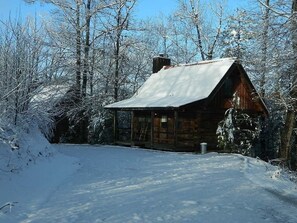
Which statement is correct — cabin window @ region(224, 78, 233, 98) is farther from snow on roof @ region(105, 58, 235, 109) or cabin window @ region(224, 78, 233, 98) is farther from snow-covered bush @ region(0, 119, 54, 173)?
snow-covered bush @ region(0, 119, 54, 173)

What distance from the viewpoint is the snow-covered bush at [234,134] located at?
20.8 meters

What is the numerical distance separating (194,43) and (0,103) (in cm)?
3131

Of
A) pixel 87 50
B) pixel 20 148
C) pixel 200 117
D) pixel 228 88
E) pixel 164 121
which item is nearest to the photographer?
pixel 20 148

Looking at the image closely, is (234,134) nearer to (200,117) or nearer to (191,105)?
(200,117)

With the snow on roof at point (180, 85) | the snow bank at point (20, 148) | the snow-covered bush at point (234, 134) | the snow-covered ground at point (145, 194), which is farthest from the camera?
the snow on roof at point (180, 85)

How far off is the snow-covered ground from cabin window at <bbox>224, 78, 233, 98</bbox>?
10.7m

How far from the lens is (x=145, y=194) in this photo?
9.33 meters

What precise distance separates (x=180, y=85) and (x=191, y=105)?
14.0 ft

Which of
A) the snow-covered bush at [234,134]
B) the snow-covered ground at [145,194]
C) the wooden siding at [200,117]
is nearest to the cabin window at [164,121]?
the wooden siding at [200,117]

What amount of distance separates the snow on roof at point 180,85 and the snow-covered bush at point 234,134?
2.05m

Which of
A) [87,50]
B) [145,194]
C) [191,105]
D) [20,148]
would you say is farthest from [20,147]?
[87,50]

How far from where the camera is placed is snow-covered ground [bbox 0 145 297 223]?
7426 mm

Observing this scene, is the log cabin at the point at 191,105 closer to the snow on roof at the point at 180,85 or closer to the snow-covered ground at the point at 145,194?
the snow on roof at the point at 180,85

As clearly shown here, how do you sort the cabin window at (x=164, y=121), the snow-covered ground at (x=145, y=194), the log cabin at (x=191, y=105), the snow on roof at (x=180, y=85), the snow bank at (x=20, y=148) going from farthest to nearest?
1. the cabin window at (x=164, y=121)
2. the snow on roof at (x=180, y=85)
3. the log cabin at (x=191, y=105)
4. the snow bank at (x=20, y=148)
5. the snow-covered ground at (x=145, y=194)
